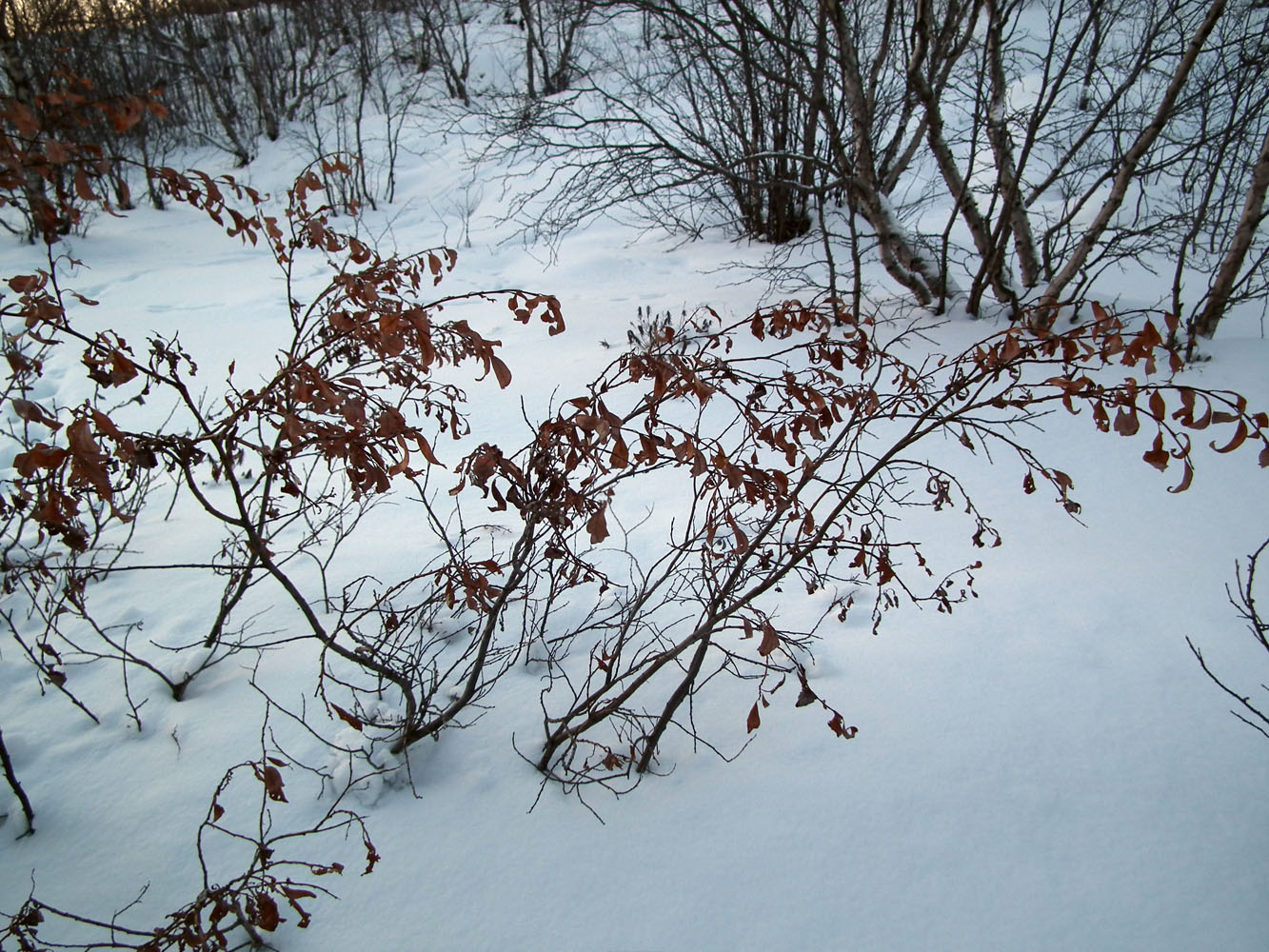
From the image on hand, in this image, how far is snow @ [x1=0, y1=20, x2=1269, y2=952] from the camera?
1.53m

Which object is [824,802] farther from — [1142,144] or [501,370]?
[1142,144]

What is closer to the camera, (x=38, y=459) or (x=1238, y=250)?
(x=38, y=459)

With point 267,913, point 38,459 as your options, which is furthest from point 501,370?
point 267,913

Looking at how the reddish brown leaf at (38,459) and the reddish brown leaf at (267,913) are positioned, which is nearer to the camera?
the reddish brown leaf at (38,459)

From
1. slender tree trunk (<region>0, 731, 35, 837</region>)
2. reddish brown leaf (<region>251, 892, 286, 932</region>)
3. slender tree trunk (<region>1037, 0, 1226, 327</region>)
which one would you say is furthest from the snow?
slender tree trunk (<region>1037, 0, 1226, 327</region>)

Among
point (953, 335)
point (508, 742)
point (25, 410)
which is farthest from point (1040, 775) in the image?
point (953, 335)

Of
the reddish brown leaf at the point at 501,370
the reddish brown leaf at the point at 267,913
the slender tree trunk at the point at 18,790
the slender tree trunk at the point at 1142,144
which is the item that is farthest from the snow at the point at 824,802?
the slender tree trunk at the point at 1142,144

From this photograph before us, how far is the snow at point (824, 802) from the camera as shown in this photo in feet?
5.03

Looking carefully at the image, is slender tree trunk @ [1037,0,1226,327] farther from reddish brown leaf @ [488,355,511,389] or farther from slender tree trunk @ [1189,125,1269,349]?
reddish brown leaf @ [488,355,511,389]

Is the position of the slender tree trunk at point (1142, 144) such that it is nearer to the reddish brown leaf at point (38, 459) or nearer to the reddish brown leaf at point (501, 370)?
the reddish brown leaf at point (501, 370)

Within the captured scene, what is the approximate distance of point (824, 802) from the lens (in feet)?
5.86

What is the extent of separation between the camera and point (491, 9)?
50.2 feet

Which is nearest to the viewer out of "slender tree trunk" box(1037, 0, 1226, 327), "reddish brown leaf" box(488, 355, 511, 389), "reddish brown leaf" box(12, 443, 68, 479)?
"reddish brown leaf" box(12, 443, 68, 479)

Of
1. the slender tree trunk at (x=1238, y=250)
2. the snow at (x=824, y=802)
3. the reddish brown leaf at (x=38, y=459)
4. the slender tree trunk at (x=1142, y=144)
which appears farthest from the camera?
the slender tree trunk at (x=1238, y=250)
